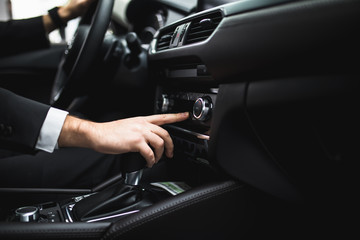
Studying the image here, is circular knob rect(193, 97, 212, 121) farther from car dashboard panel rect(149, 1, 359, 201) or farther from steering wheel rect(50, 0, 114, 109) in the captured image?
steering wheel rect(50, 0, 114, 109)

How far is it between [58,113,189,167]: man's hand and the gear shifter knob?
3 centimetres

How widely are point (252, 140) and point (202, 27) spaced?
283 millimetres

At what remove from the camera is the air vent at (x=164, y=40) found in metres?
0.94

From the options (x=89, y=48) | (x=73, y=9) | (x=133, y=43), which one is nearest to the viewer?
(x=89, y=48)

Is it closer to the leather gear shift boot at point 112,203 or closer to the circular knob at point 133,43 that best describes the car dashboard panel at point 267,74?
the leather gear shift boot at point 112,203

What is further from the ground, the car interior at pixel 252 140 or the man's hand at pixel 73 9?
the man's hand at pixel 73 9

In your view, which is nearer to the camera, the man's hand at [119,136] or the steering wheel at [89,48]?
the man's hand at [119,136]

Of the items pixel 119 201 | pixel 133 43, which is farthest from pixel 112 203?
pixel 133 43

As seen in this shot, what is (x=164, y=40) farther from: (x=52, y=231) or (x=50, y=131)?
(x=52, y=231)

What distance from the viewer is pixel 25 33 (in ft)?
4.74

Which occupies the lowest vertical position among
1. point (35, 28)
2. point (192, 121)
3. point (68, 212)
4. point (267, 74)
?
point (68, 212)

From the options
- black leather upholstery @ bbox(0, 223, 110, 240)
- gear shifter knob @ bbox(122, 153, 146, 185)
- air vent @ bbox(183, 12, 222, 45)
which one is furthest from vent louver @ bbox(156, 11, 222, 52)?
black leather upholstery @ bbox(0, 223, 110, 240)

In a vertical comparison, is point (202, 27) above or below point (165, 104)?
above

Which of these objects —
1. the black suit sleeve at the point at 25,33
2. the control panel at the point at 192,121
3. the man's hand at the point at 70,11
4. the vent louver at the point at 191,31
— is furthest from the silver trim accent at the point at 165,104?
the black suit sleeve at the point at 25,33
